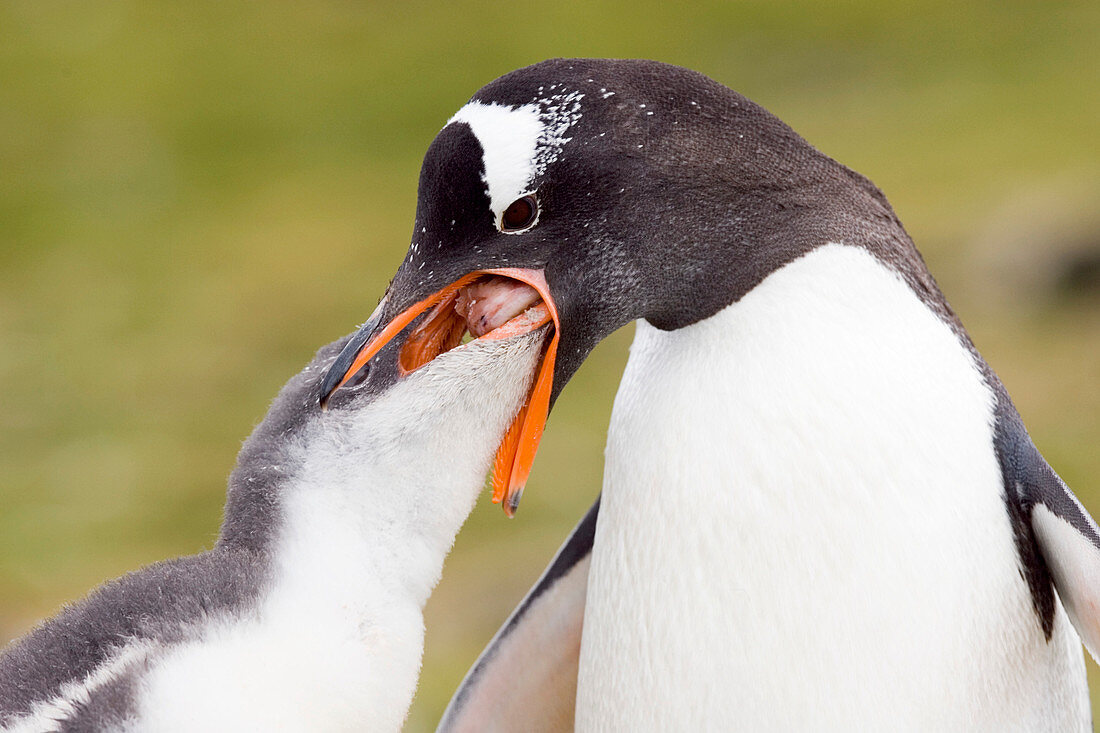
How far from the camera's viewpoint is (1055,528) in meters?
1.19

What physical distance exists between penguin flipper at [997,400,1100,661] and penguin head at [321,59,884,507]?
0.27m

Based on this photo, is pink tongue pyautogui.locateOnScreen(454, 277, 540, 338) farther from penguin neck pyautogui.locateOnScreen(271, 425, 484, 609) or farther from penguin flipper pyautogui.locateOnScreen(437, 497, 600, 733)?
penguin flipper pyautogui.locateOnScreen(437, 497, 600, 733)

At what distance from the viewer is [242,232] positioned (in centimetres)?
735

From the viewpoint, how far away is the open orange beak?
1.04 metres

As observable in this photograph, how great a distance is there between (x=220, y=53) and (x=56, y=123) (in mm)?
1303

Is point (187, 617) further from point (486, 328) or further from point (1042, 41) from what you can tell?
point (1042, 41)

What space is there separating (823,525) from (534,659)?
429 mm

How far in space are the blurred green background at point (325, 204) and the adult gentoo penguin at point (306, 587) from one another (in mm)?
1571

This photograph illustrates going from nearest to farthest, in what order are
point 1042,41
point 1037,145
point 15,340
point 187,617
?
point 187,617
point 15,340
point 1037,145
point 1042,41

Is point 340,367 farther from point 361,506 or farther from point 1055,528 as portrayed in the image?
point 1055,528

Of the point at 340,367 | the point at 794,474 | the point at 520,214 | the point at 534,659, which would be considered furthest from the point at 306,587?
the point at 534,659

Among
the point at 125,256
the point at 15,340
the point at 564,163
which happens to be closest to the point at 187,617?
the point at 564,163

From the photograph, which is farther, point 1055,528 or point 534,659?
point 534,659

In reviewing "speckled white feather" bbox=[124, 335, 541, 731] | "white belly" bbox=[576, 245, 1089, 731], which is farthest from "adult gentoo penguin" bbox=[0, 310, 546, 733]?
"white belly" bbox=[576, 245, 1089, 731]
